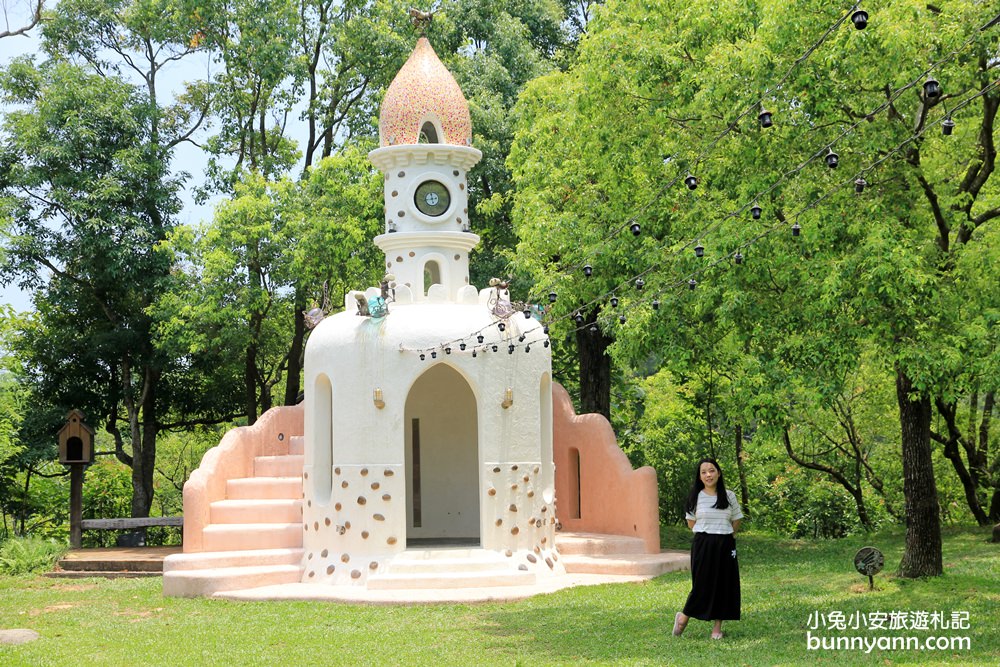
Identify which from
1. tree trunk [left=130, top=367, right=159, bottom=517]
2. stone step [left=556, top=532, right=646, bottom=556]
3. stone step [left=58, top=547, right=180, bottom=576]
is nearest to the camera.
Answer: stone step [left=556, top=532, right=646, bottom=556]

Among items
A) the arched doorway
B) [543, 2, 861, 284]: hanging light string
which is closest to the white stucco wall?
the arched doorway

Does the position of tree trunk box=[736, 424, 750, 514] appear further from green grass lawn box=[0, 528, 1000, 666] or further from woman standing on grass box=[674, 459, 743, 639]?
woman standing on grass box=[674, 459, 743, 639]

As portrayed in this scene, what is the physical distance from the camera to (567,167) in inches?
695

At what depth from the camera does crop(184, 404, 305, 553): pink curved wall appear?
50.6ft

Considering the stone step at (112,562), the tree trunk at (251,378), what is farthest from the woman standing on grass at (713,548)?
the tree trunk at (251,378)

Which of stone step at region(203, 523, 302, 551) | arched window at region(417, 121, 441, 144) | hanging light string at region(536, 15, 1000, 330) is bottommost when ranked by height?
stone step at region(203, 523, 302, 551)

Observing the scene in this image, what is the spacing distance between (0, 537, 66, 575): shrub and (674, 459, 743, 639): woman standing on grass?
1165cm

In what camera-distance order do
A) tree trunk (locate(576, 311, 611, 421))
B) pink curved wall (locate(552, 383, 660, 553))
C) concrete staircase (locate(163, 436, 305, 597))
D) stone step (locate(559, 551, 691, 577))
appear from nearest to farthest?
concrete staircase (locate(163, 436, 305, 597)), stone step (locate(559, 551, 691, 577)), pink curved wall (locate(552, 383, 660, 553)), tree trunk (locate(576, 311, 611, 421))

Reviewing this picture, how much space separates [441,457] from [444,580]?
3976 millimetres

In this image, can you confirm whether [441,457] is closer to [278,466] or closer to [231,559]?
[278,466]

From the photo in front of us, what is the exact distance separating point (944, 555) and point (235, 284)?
12906 mm

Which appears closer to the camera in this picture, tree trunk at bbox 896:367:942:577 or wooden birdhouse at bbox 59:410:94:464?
tree trunk at bbox 896:367:942:577

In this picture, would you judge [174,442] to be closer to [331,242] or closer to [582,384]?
[331,242]

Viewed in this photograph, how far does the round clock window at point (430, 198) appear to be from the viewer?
14930 mm
